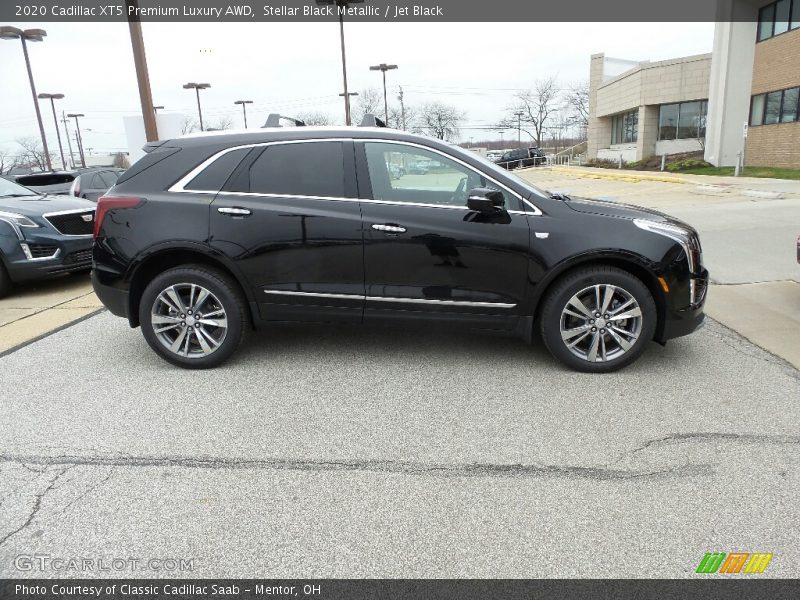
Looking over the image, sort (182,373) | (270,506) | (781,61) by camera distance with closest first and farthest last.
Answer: (270,506)
(182,373)
(781,61)

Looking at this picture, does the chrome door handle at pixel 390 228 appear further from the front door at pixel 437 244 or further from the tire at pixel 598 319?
the tire at pixel 598 319

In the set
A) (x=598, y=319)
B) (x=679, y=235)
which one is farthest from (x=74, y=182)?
(x=679, y=235)

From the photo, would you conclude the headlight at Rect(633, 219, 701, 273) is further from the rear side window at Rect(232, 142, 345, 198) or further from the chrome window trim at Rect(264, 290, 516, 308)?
the rear side window at Rect(232, 142, 345, 198)

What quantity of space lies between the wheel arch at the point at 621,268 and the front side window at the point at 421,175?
76cm

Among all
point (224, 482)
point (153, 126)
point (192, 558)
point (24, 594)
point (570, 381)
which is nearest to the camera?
point (24, 594)

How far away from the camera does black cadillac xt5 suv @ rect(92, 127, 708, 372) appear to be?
4078mm

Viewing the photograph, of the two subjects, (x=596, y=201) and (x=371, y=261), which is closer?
(x=371, y=261)

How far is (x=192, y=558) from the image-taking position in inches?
92.7

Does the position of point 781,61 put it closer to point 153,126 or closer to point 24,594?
point 153,126

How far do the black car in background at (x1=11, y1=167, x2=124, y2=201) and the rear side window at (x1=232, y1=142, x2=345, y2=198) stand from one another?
8913 mm

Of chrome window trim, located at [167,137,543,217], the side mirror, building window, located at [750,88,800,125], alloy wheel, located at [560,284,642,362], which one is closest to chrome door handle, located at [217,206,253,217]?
chrome window trim, located at [167,137,543,217]

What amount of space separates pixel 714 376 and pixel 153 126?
31.2ft

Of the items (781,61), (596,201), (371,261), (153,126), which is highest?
(781,61)

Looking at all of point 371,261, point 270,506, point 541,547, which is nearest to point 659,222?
point 371,261
